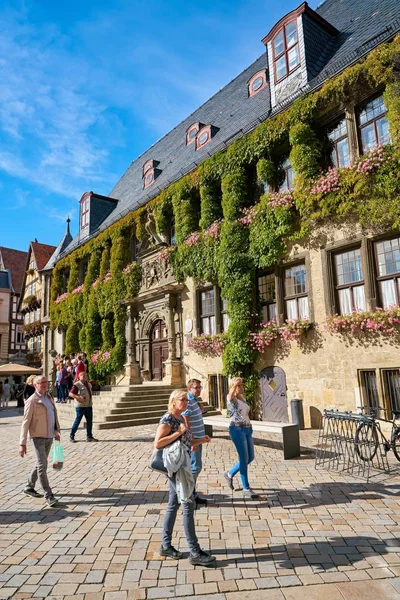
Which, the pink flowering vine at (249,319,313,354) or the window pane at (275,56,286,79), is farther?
the window pane at (275,56,286,79)

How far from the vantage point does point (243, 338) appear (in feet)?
42.8

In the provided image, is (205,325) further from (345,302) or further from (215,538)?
(215,538)

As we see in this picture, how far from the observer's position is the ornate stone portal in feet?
54.2

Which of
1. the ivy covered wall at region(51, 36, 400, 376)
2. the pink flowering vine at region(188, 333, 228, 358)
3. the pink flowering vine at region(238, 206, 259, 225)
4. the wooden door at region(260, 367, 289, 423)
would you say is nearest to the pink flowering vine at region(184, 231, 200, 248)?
the ivy covered wall at region(51, 36, 400, 376)

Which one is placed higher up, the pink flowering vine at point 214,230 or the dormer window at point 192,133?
the dormer window at point 192,133

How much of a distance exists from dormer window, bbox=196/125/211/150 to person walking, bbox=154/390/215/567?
52.7ft

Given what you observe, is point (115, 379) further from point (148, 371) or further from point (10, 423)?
point (10, 423)

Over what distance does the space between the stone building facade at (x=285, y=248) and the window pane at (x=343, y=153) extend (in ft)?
0.12

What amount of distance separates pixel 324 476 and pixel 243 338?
6614mm

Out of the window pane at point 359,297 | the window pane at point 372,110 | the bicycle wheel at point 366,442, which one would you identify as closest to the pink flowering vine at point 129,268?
the window pane at point 359,297

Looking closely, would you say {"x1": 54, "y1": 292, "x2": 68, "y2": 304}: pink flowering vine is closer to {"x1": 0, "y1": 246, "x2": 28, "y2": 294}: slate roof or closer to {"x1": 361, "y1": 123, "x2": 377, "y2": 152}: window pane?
{"x1": 361, "y1": 123, "x2": 377, "y2": 152}: window pane

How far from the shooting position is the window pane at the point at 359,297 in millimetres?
10750

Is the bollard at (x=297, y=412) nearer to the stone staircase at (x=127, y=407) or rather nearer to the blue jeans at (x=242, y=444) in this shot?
the stone staircase at (x=127, y=407)

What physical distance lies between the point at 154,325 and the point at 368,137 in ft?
Result: 37.7
